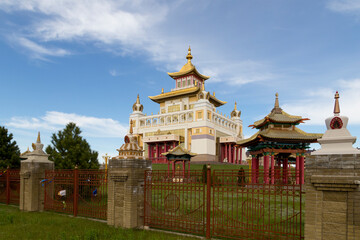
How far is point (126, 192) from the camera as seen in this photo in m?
9.19

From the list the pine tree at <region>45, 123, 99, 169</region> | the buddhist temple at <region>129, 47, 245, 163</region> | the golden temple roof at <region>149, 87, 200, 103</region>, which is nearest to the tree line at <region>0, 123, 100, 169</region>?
the pine tree at <region>45, 123, 99, 169</region>

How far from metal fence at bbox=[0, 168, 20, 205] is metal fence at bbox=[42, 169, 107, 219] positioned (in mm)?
2839

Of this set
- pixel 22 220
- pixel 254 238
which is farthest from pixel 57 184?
pixel 254 238

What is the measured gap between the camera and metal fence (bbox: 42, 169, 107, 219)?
34.7ft

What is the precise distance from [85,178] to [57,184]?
11.6 ft

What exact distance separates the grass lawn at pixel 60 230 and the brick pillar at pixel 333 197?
12.7 ft

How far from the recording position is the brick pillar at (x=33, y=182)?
41.9 ft

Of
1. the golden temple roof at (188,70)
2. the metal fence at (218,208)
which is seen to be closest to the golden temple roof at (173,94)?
the golden temple roof at (188,70)

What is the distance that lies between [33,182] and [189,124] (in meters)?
30.5

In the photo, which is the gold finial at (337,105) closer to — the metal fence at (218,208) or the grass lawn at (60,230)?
the metal fence at (218,208)

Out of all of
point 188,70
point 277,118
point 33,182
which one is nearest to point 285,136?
point 277,118

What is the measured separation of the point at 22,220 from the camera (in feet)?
34.5

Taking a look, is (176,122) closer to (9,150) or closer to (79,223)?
(9,150)

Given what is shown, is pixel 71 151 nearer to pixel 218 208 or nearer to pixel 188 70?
pixel 218 208
